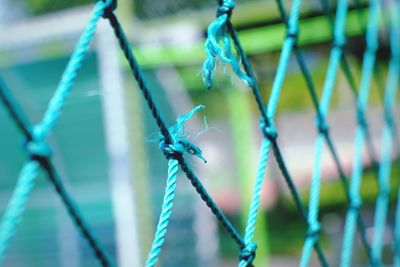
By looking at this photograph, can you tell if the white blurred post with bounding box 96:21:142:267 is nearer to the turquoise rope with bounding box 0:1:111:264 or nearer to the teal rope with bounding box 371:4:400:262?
the teal rope with bounding box 371:4:400:262

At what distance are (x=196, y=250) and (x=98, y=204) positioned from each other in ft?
1.49

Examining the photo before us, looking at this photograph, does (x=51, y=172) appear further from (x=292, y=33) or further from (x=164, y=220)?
(x=292, y=33)

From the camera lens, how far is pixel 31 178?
1.07ft

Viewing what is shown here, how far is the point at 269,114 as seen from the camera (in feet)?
1.93

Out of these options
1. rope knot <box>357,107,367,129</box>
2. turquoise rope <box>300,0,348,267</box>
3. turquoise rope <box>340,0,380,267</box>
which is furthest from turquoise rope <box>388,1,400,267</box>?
turquoise rope <box>300,0,348,267</box>

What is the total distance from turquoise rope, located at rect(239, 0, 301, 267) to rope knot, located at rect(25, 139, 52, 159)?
23 cm

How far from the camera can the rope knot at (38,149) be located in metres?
0.34

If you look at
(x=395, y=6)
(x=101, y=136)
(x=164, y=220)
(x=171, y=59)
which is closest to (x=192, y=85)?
(x=171, y=59)

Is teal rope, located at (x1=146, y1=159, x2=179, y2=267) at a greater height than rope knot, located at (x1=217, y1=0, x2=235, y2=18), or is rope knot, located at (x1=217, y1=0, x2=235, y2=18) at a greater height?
rope knot, located at (x1=217, y1=0, x2=235, y2=18)

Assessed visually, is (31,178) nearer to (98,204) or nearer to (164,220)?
(164,220)

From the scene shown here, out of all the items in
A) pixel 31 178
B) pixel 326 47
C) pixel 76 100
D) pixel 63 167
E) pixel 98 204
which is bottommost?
pixel 31 178

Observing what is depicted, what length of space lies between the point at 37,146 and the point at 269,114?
308 millimetres

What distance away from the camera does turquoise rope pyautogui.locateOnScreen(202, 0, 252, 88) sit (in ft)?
1.38

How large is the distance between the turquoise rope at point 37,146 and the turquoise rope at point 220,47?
0.09 meters
